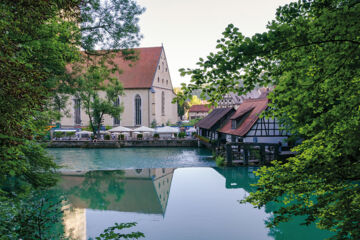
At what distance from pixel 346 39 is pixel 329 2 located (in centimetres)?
56

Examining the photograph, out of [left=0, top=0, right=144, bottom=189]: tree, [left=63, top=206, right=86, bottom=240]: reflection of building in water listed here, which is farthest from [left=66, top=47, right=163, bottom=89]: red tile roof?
[left=63, top=206, right=86, bottom=240]: reflection of building in water

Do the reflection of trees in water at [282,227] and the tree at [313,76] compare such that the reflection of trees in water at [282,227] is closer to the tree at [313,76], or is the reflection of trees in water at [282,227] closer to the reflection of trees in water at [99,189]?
the tree at [313,76]

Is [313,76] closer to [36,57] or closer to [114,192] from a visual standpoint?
[36,57]

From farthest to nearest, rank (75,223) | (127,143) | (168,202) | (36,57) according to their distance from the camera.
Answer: (127,143), (168,202), (75,223), (36,57)

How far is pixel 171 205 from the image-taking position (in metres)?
12.9

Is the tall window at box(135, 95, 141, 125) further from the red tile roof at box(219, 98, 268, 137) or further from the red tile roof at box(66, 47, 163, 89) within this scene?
the red tile roof at box(219, 98, 268, 137)

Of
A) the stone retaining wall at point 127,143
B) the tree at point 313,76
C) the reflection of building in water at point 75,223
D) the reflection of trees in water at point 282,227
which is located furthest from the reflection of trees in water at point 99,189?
the stone retaining wall at point 127,143

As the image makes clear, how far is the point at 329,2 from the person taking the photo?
10.2 feet

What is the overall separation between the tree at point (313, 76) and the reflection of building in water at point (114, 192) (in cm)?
820

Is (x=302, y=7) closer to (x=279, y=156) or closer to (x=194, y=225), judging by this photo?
(x=194, y=225)

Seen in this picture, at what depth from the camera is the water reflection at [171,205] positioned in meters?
9.95

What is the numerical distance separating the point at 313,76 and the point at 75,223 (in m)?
10.2

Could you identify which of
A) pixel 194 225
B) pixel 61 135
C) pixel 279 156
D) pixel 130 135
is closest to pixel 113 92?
pixel 130 135

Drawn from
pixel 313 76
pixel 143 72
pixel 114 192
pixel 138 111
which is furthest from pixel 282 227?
pixel 143 72
